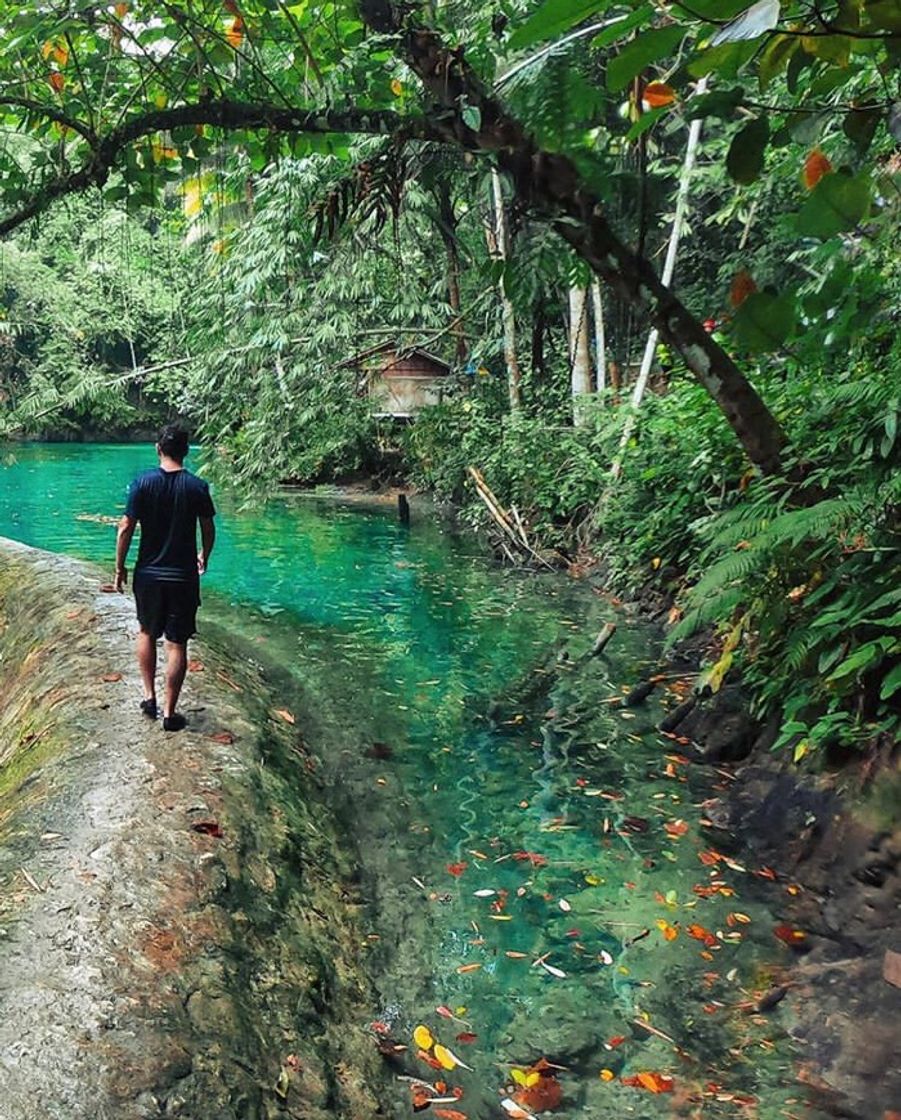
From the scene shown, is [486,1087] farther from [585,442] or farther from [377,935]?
[585,442]

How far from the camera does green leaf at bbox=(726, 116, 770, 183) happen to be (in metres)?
1.47

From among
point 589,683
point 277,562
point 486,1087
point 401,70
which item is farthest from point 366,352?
point 486,1087

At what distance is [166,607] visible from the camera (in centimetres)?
509

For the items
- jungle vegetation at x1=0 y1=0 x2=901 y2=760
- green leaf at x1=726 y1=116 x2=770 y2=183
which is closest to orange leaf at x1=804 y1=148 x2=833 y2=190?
jungle vegetation at x1=0 y1=0 x2=901 y2=760

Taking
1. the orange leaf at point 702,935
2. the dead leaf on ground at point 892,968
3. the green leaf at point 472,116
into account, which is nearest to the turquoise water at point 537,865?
the orange leaf at point 702,935

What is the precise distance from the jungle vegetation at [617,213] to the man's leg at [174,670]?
2490mm

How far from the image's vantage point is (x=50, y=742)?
505 cm

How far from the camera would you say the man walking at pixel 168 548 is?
197 inches

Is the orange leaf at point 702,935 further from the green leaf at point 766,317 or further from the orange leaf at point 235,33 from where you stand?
the orange leaf at point 235,33

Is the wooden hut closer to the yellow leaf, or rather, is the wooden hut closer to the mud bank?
the mud bank

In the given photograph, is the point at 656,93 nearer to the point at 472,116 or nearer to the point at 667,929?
the point at 472,116

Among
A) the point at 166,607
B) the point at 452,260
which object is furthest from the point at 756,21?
the point at 452,260

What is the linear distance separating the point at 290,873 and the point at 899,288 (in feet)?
15.1

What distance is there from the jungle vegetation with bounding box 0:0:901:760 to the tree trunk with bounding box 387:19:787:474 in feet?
0.04
